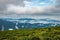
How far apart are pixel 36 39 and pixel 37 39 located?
4.96 ft

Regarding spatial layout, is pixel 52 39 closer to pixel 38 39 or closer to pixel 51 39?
pixel 51 39

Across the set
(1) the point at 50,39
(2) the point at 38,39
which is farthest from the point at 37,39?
(1) the point at 50,39

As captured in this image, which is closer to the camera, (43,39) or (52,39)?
(43,39)

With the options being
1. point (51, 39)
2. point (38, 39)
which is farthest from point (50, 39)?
point (38, 39)

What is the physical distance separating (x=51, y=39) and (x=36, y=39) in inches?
322

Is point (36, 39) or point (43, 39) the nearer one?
point (43, 39)

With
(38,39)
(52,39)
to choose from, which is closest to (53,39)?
(52,39)

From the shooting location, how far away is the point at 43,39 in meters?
91.6

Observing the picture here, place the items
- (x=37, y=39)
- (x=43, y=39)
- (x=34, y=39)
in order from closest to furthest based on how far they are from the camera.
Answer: (x=43, y=39) → (x=37, y=39) → (x=34, y=39)

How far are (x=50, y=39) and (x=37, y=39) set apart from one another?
7.83 m

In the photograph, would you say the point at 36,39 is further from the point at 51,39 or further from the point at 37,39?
the point at 51,39

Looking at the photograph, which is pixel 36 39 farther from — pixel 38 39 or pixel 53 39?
pixel 53 39

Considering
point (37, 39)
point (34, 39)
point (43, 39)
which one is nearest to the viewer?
point (43, 39)

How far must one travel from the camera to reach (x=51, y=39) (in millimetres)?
101375
